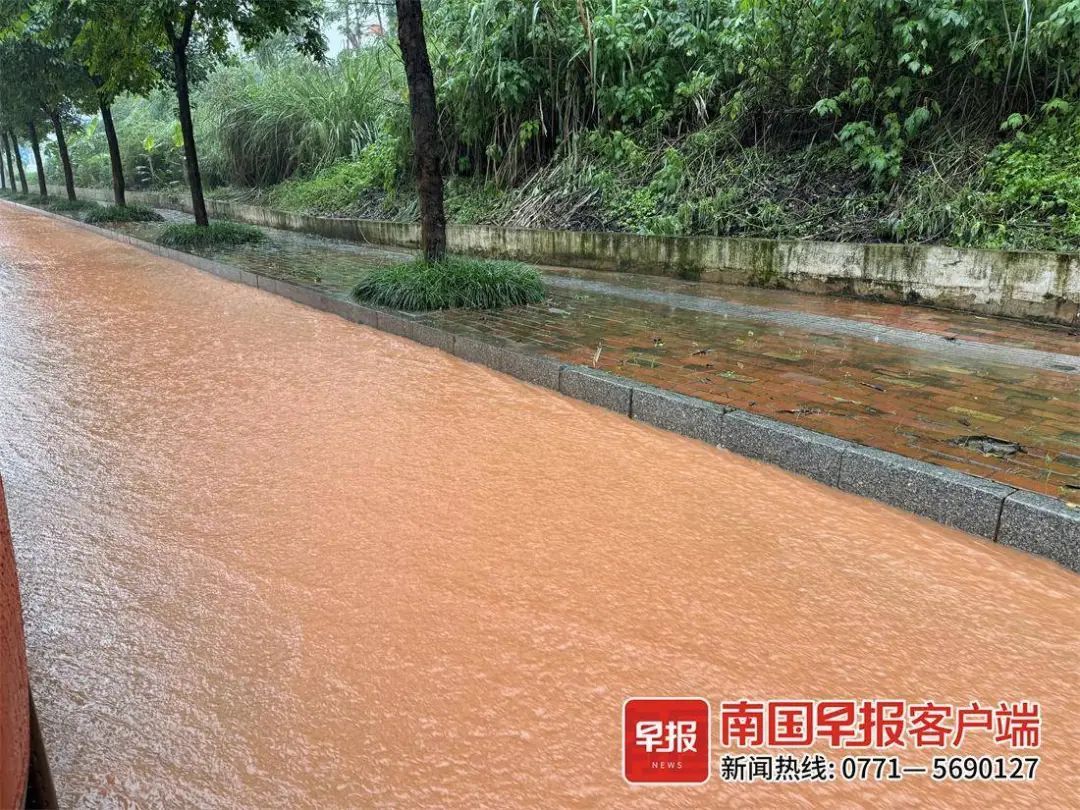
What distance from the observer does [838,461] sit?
10.8 feet

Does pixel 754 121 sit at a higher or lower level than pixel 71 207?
higher

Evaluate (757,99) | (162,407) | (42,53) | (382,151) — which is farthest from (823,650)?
(42,53)

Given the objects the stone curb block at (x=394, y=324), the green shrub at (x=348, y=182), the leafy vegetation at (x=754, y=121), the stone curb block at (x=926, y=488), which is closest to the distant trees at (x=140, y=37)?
the leafy vegetation at (x=754, y=121)

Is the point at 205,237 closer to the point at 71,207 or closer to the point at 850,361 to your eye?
the point at 850,361

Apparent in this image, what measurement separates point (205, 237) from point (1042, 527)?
40.4ft

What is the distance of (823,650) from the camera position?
227 cm

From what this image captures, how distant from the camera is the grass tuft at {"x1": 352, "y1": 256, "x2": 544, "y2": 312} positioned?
21.9 ft

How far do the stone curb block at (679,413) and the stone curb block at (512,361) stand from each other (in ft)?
2.42

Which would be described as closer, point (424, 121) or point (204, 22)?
point (424, 121)

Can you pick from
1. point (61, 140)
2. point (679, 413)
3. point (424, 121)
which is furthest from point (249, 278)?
point (61, 140)

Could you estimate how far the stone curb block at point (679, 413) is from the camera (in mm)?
3815

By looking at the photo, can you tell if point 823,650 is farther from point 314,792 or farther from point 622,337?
point 622,337

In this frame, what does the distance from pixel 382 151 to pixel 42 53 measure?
28.3 ft

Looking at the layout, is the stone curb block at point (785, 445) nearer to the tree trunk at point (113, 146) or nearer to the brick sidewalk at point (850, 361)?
the brick sidewalk at point (850, 361)
